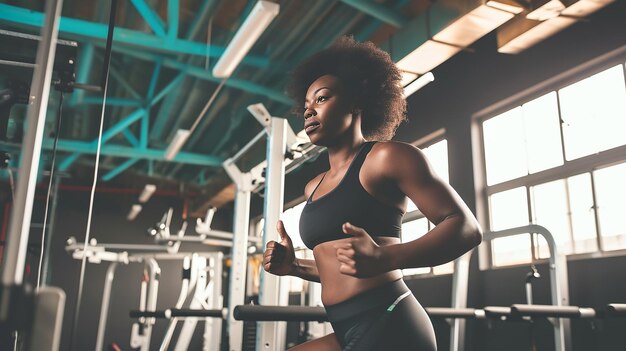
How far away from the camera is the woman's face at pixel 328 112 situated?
1331mm

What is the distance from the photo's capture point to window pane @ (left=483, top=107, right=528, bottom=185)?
408 centimetres

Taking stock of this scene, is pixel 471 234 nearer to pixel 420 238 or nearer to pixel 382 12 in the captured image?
pixel 420 238

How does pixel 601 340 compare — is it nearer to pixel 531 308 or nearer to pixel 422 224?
pixel 531 308

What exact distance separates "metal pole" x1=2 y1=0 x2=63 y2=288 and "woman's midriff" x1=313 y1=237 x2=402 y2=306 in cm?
68

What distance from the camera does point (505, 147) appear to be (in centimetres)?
421

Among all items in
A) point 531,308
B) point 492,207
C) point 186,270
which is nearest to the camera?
point 531,308

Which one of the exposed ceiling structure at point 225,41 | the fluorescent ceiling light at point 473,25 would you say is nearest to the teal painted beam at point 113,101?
the exposed ceiling structure at point 225,41

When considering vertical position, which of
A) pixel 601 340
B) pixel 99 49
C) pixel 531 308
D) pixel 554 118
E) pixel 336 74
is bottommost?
pixel 601 340

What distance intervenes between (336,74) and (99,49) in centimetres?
459

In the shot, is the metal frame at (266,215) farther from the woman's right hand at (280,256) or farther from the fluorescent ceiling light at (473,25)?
the fluorescent ceiling light at (473,25)

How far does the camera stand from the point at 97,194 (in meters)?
9.84

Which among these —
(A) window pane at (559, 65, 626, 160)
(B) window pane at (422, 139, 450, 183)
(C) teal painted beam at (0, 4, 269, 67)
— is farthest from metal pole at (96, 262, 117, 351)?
(A) window pane at (559, 65, 626, 160)

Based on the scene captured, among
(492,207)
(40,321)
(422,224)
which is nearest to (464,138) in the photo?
(492,207)

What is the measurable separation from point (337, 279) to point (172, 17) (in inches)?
140
